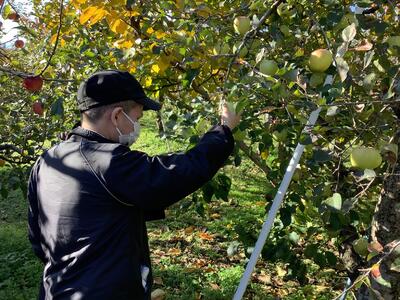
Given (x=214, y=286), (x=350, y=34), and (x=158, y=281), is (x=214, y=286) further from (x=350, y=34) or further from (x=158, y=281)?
(x=350, y=34)

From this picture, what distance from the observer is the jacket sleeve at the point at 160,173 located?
4.66 feet

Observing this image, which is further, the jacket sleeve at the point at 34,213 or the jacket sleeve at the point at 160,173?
the jacket sleeve at the point at 34,213

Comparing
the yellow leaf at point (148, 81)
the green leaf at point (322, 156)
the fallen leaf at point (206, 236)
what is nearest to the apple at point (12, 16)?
the yellow leaf at point (148, 81)

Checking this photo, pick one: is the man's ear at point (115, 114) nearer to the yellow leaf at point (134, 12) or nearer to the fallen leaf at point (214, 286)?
the yellow leaf at point (134, 12)

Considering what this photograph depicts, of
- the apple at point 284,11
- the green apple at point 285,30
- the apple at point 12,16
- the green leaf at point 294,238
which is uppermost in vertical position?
the apple at point 12,16

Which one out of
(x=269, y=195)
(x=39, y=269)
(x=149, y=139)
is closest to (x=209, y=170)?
(x=269, y=195)

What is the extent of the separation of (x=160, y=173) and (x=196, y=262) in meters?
2.48

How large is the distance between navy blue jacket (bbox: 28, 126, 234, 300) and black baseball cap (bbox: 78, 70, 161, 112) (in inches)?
4.2

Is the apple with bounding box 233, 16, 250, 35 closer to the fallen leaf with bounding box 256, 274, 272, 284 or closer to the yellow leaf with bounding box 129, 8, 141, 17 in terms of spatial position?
the yellow leaf with bounding box 129, 8, 141, 17

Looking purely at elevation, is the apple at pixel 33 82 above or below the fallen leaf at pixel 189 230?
above

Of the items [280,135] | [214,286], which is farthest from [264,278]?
[280,135]

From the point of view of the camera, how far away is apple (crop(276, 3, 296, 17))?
6.45 ft

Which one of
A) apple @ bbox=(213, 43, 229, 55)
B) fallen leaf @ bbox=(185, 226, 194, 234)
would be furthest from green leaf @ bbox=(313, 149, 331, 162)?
fallen leaf @ bbox=(185, 226, 194, 234)

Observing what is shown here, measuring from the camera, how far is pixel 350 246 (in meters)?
2.40
